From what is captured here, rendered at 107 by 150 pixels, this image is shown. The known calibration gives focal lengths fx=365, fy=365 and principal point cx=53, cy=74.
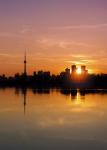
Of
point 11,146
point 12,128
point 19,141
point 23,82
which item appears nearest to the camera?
point 11,146

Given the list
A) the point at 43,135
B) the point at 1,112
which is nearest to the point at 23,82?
the point at 1,112

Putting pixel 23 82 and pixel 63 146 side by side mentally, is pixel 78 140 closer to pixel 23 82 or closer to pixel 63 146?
pixel 63 146

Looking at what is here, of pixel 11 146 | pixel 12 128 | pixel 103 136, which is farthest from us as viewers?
pixel 12 128

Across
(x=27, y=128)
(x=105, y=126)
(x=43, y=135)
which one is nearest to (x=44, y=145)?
(x=43, y=135)

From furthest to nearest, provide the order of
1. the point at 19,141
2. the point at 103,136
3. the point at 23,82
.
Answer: the point at 23,82 < the point at 103,136 < the point at 19,141

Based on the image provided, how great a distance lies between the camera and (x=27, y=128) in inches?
924

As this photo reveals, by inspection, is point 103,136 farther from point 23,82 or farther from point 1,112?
point 23,82

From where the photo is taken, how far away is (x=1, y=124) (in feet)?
81.9

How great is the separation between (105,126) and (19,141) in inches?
292

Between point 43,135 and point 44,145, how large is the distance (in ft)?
9.24

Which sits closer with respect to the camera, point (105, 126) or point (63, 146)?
point (63, 146)

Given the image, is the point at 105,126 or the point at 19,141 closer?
the point at 19,141

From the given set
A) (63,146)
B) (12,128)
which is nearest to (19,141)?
(63,146)

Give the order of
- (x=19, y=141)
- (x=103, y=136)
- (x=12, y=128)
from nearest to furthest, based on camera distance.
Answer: (x=19, y=141) → (x=103, y=136) → (x=12, y=128)
